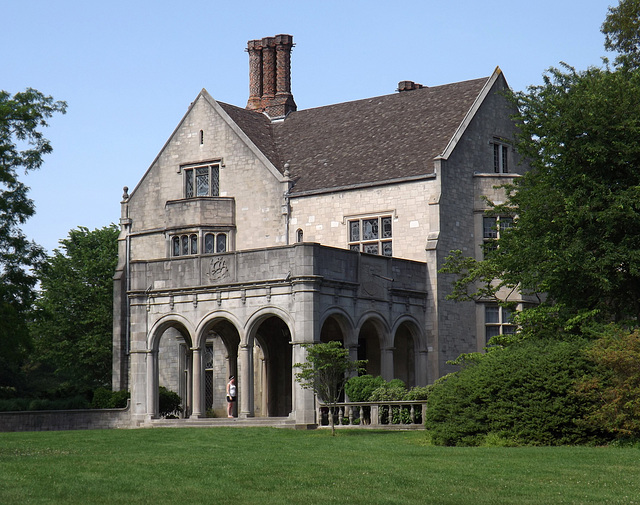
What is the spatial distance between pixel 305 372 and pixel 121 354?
54.0 feet

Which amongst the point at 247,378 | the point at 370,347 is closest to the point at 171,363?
the point at 370,347

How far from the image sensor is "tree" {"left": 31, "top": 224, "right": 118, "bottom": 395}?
61.2 metres

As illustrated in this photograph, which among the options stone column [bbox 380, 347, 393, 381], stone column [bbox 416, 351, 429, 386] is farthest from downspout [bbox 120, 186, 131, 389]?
stone column [bbox 416, 351, 429, 386]

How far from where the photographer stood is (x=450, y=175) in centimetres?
4175

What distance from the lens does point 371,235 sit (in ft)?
140

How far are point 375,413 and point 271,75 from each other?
973 inches

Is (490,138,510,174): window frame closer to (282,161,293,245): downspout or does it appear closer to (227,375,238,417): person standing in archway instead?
(282,161,293,245): downspout

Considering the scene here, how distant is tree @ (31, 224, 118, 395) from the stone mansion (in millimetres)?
14530

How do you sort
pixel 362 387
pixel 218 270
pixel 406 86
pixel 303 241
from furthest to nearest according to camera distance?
pixel 406 86, pixel 303 241, pixel 218 270, pixel 362 387

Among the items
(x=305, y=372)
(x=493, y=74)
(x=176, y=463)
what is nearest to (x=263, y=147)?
(x=493, y=74)

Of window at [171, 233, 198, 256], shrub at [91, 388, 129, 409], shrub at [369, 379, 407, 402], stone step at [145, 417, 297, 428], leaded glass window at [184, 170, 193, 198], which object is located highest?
leaded glass window at [184, 170, 193, 198]

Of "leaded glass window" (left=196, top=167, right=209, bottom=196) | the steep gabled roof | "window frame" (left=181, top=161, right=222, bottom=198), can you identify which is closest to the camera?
the steep gabled roof

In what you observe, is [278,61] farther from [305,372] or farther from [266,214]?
[305,372]

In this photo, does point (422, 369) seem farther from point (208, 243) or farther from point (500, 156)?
point (208, 243)
